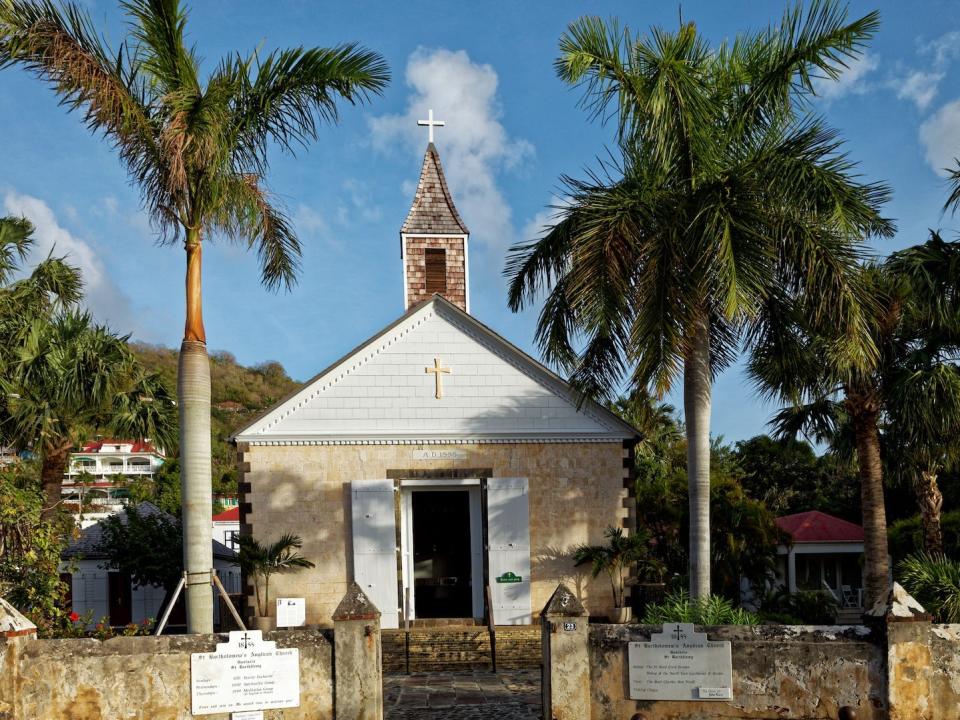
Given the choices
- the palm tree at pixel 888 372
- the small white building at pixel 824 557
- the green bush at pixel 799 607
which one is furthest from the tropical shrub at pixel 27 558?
the small white building at pixel 824 557

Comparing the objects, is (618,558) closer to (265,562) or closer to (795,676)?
(265,562)

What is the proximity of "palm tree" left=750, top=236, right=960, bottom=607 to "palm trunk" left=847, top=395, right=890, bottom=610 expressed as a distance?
0.02 metres

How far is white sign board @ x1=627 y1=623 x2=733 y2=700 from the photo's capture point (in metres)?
9.74

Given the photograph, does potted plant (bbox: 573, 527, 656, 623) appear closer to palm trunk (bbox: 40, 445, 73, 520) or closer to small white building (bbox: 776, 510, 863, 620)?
palm trunk (bbox: 40, 445, 73, 520)

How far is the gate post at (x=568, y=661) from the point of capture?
9812 millimetres

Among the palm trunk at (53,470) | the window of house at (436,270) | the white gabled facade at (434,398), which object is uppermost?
the window of house at (436,270)

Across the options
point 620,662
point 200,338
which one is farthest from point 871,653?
point 200,338

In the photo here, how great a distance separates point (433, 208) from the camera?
21203 mm

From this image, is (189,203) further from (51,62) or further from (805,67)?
(805,67)

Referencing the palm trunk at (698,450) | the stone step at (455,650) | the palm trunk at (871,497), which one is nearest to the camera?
the palm trunk at (698,450)

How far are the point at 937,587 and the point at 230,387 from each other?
81.0 m

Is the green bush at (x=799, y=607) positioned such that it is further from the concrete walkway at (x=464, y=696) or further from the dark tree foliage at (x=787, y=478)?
the dark tree foliage at (x=787, y=478)

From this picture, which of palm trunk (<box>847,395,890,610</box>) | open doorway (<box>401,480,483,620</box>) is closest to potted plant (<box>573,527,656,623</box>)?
open doorway (<box>401,480,483,620</box>)

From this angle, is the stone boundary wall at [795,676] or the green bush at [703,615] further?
the green bush at [703,615]
